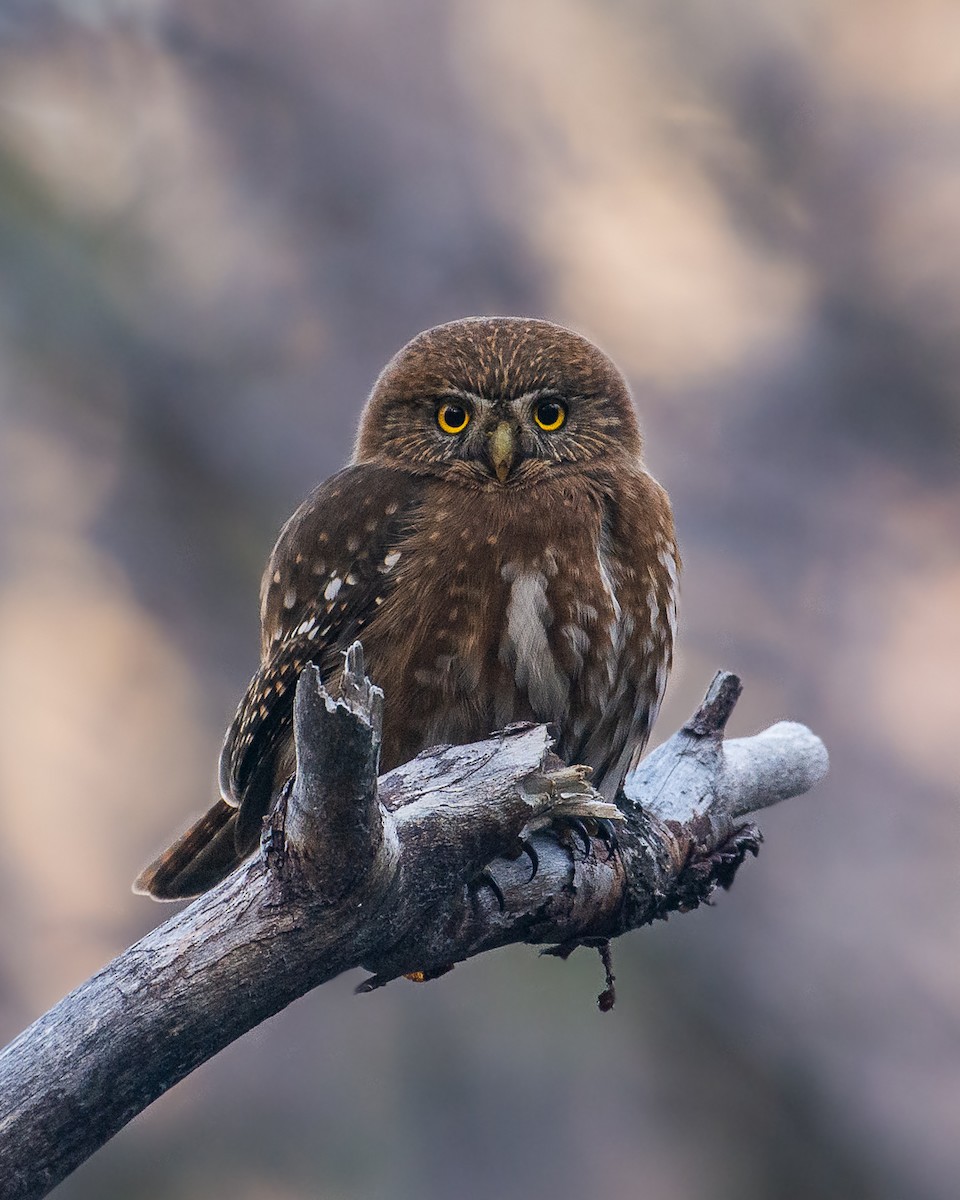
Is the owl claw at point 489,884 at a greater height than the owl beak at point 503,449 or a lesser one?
lesser

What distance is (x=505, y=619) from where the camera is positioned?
2.65 m

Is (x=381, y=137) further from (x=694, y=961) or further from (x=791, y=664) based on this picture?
(x=694, y=961)

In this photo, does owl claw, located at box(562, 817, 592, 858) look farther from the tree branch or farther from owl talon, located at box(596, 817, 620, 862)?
the tree branch

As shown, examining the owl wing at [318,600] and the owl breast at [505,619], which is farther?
the owl wing at [318,600]

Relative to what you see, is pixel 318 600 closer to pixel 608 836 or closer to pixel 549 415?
pixel 549 415

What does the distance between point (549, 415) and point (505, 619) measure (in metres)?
0.55

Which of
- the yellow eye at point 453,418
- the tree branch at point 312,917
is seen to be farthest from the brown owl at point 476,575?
the tree branch at point 312,917

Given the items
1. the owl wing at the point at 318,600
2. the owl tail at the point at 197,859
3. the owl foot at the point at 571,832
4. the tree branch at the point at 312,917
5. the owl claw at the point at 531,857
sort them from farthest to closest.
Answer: the owl tail at the point at 197,859 → the owl wing at the point at 318,600 → the owl foot at the point at 571,832 → the owl claw at the point at 531,857 → the tree branch at the point at 312,917

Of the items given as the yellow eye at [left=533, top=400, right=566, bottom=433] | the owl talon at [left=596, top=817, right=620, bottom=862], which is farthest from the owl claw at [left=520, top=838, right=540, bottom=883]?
the yellow eye at [left=533, top=400, right=566, bottom=433]

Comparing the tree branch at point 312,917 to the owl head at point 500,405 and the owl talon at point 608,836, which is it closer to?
the owl talon at point 608,836

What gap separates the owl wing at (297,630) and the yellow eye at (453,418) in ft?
0.44

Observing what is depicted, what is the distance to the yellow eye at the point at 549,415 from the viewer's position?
2924 millimetres

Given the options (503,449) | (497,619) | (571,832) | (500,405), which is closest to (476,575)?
(497,619)

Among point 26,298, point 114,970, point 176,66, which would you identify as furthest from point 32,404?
point 114,970
